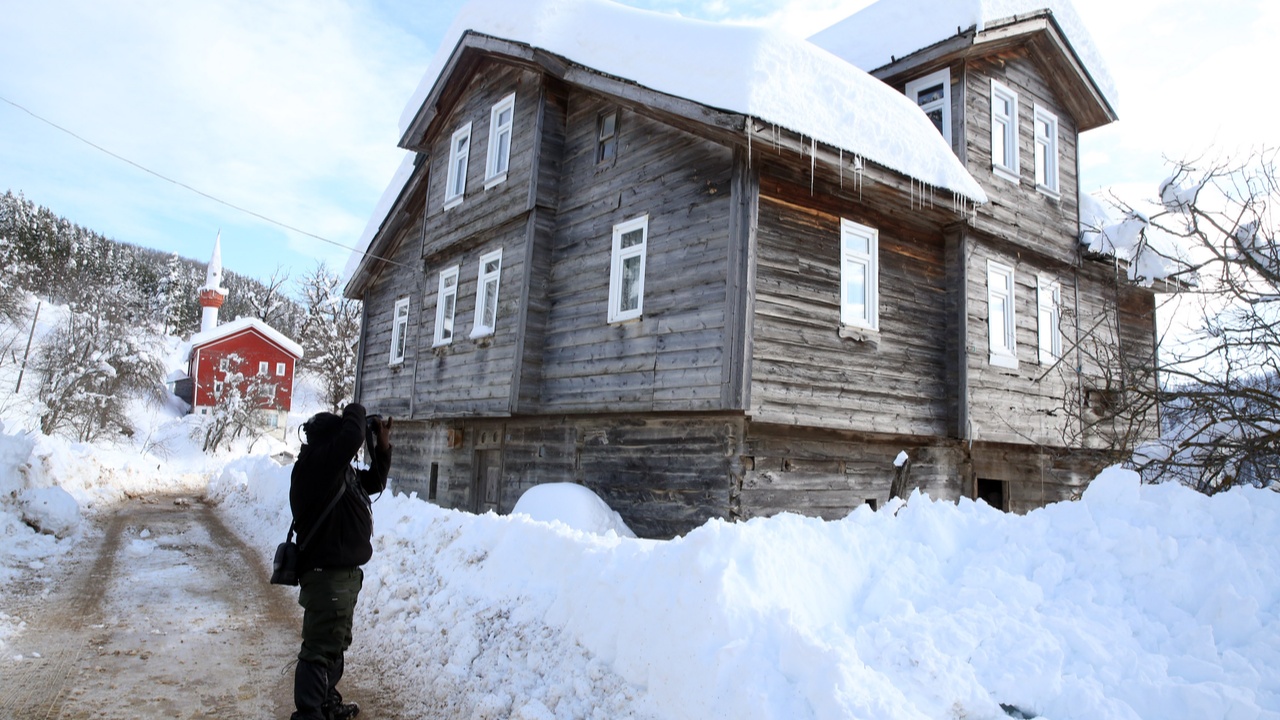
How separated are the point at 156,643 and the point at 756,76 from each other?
890cm

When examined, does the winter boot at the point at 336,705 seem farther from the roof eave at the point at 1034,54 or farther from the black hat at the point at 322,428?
the roof eave at the point at 1034,54

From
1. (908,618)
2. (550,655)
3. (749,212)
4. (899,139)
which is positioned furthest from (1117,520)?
(899,139)

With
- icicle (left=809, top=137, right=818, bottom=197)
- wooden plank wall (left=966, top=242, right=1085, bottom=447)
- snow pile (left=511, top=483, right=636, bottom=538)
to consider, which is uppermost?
icicle (left=809, top=137, right=818, bottom=197)

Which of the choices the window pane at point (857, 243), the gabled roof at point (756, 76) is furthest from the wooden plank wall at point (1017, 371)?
the window pane at point (857, 243)

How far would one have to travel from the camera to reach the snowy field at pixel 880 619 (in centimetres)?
349

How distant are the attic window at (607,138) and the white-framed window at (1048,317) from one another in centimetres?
848

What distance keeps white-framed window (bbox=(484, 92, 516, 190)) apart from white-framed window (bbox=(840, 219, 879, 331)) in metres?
6.66

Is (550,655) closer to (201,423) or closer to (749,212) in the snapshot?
(749,212)

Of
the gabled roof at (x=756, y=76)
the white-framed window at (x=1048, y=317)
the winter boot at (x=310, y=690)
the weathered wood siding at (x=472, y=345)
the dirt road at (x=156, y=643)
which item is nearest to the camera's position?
the winter boot at (x=310, y=690)

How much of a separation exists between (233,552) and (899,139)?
1185cm

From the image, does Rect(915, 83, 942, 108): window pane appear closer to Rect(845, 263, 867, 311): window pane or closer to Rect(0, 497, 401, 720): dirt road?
Rect(845, 263, 867, 311): window pane

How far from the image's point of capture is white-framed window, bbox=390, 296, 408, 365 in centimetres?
1908

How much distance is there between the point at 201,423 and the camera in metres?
40.6

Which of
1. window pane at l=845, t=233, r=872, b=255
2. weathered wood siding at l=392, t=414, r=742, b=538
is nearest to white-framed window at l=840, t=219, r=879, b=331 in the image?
window pane at l=845, t=233, r=872, b=255
